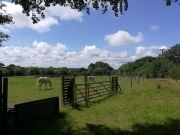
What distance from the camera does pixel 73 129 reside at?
1555 cm

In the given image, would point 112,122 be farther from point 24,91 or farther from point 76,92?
point 24,91

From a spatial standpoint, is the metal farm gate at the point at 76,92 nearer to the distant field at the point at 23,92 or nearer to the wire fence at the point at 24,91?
the wire fence at the point at 24,91

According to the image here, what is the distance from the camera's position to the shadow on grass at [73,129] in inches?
580

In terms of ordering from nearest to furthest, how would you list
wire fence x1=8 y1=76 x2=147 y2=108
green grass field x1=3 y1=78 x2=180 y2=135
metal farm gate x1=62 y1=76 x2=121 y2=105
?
green grass field x1=3 y1=78 x2=180 y2=135 → metal farm gate x1=62 y1=76 x2=121 y2=105 → wire fence x1=8 y1=76 x2=147 y2=108

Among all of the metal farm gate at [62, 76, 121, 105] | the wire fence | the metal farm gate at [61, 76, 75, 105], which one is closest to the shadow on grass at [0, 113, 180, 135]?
the metal farm gate at [61, 76, 75, 105]

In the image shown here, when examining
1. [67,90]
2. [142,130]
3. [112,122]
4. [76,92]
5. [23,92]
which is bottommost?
[142,130]

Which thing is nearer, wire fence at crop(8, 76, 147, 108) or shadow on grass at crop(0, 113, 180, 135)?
shadow on grass at crop(0, 113, 180, 135)

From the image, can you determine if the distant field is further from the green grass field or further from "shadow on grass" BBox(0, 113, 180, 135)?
"shadow on grass" BBox(0, 113, 180, 135)

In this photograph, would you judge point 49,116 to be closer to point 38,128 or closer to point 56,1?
point 38,128

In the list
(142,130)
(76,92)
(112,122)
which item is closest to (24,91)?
(76,92)

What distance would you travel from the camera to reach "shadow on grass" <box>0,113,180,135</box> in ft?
48.4

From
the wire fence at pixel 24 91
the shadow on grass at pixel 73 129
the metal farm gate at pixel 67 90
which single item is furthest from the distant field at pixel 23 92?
the shadow on grass at pixel 73 129

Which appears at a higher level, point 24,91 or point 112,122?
point 24,91

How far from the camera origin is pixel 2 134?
46.3 ft
